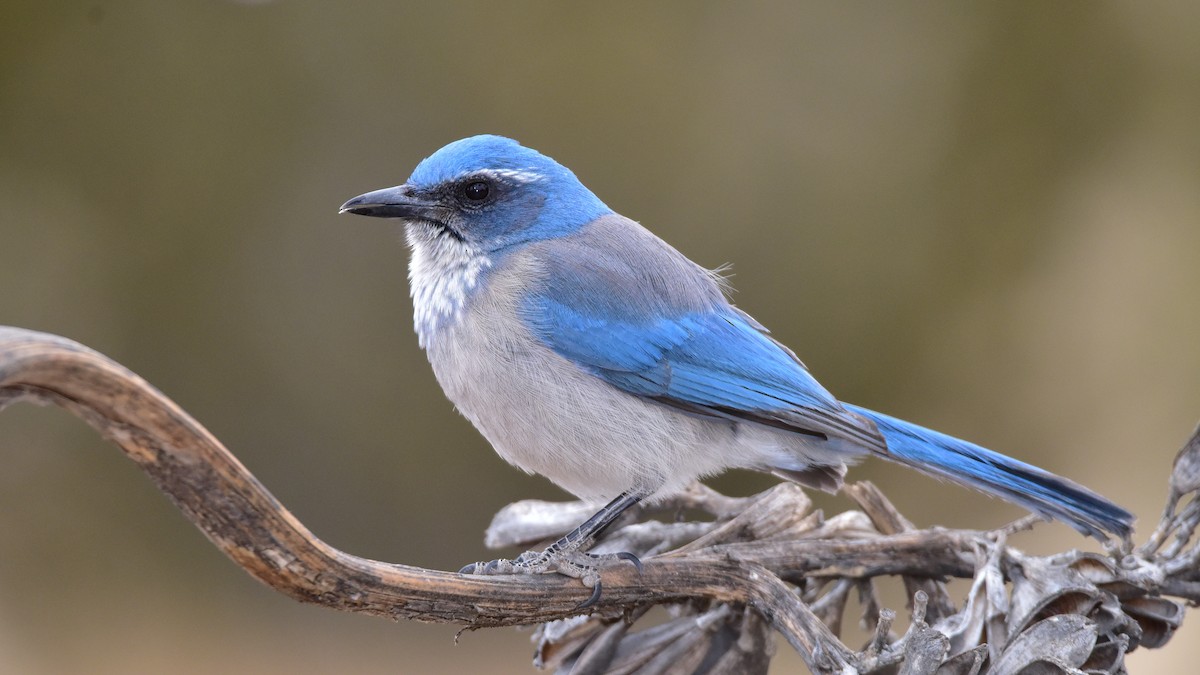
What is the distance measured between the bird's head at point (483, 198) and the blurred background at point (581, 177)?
2.06 meters

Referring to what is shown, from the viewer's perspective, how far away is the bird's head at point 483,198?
3.74 metres

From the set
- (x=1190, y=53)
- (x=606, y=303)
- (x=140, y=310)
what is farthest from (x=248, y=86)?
(x=1190, y=53)

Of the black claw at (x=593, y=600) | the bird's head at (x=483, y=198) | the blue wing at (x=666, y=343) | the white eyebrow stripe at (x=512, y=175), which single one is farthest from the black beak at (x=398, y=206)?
the black claw at (x=593, y=600)

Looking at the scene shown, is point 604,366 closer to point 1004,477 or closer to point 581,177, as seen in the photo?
point 1004,477

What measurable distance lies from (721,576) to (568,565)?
0.39m

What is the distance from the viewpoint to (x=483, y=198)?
150 inches

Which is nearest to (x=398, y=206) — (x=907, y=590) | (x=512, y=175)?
(x=512, y=175)

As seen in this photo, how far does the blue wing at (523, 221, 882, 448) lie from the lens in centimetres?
341

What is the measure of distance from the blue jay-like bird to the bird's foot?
0.03 meters

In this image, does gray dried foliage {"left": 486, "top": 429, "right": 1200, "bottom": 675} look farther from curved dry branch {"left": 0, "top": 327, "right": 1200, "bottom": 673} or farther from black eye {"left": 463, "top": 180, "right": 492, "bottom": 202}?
black eye {"left": 463, "top": 180, "right": 492, "bottom": 202}

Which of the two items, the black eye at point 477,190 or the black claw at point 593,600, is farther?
the black eye at point 477,190

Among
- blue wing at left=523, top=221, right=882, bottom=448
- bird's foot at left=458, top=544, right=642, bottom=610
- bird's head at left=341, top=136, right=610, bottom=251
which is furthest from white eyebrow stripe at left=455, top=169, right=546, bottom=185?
bird's foot at left=458, top=544, right=642, bottom=610

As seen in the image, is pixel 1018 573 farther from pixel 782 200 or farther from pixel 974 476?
pixel 782 200

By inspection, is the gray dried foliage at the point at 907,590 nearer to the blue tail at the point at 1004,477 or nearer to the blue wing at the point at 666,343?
the blue tail at the point at 1004,477
